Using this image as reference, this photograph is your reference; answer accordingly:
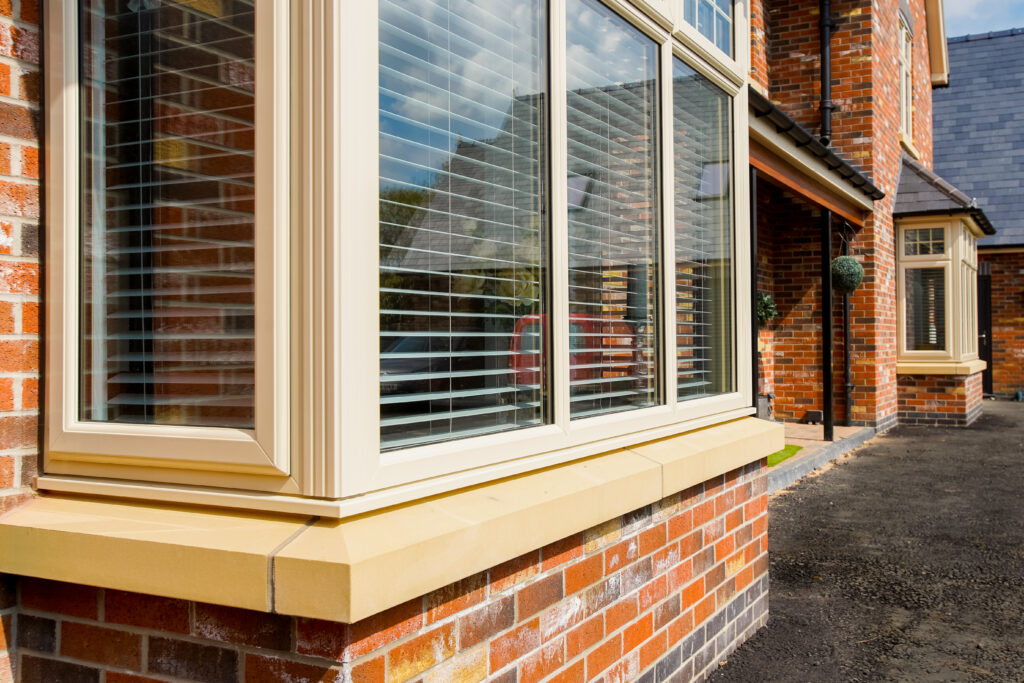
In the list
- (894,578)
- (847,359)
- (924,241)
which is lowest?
(894,578)

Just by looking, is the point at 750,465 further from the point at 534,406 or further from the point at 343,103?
the point at 343,103

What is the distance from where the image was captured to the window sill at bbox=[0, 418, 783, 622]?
1594 millimetres

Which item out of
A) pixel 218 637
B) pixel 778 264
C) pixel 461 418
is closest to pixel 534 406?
pixel 461 418

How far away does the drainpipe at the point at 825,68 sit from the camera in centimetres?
1070

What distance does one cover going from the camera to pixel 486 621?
2068 mm

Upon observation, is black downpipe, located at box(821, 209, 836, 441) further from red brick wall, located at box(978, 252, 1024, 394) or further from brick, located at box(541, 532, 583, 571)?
red brick wall, located at box(978, 252, 1024, 394)

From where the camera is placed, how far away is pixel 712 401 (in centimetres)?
357

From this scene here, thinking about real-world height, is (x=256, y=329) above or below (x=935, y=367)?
above

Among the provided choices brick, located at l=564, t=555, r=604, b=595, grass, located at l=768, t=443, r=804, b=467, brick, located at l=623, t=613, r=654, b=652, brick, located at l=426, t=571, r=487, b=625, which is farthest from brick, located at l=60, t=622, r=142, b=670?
grass, located at l=768, t=443, r=804, b=467

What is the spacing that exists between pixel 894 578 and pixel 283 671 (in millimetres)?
4178

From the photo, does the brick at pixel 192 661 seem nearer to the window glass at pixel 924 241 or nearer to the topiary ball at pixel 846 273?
the topiary ball at pixel 846 273

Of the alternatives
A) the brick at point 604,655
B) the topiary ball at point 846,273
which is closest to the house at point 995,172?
the topiary ball at point 846,273

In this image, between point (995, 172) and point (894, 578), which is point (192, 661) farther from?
point (995, 172)

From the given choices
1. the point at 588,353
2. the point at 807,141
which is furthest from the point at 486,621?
the point at 807,141
